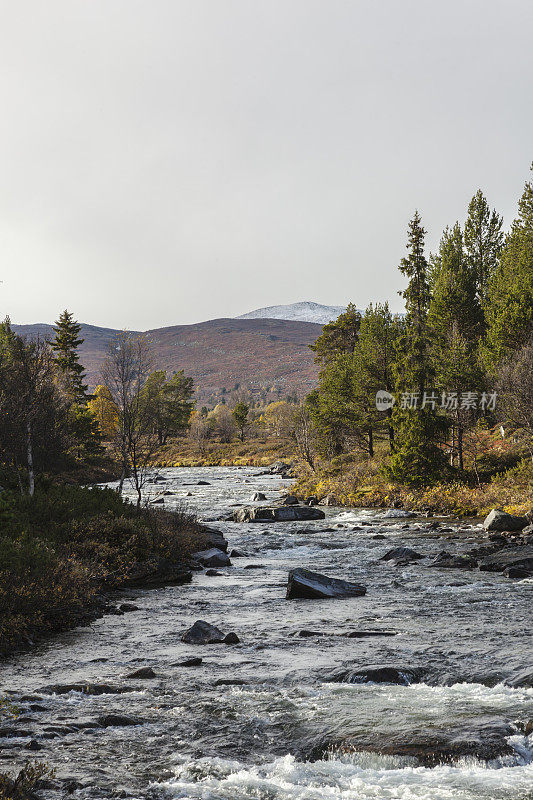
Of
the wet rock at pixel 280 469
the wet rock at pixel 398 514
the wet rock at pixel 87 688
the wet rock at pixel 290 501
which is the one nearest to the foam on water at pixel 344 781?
the wet rock at pixel 87 688

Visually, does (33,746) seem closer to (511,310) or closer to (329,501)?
(329,501)

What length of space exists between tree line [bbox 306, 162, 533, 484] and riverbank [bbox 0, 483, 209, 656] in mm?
15664

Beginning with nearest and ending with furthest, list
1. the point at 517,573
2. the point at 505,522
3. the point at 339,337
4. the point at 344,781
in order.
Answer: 1. the point at 344,781
2. the point at 517,573
3. the point at 505,522
4. the point at 339,337

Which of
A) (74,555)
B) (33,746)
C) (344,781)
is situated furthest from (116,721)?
(74,555)

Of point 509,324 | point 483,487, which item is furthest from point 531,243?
point 483,487

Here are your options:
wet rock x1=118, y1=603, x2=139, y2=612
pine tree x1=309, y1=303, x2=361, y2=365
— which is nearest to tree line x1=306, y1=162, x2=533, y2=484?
pine tree x1=309, y1=303, x2=361, y2=365

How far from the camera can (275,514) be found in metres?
29.1

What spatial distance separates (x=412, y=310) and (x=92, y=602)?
99.0 ft

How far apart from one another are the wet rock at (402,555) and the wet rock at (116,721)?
39.3 ft

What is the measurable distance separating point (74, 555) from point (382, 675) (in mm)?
7875

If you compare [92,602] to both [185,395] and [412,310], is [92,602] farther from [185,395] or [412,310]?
[185,395]

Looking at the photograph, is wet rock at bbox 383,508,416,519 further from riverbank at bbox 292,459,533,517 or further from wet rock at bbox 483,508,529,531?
wet rock at bbox 483,508,529,531

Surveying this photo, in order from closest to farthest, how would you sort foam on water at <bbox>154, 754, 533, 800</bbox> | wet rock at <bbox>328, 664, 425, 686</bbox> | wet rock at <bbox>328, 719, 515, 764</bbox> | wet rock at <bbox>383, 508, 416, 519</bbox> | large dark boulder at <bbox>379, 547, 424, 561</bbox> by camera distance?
foam on water at <bbox>154, 754, 533, 800</bbox>, wet rock at <bbox>328, 719, 515, 764</bbox>, wet rock at <bbox>328, 664, 425, 686</bbox>, large dark boulder at <bbox>379, 547, 424, 561</bbox>, wet rock at <bbox>383, 508, 416, 519</bbox>

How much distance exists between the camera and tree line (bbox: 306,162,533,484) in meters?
31.3
